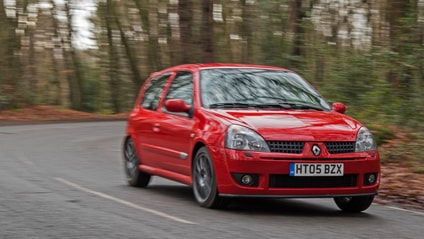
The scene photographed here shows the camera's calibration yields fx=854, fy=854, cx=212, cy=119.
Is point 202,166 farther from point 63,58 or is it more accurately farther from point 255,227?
point 63,58

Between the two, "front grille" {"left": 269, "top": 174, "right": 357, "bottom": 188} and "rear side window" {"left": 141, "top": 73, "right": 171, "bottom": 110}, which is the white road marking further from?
"rear side window" {"left": 141, "top": 73, "right": 171, "bottom": 110}

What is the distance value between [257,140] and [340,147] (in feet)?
2.85

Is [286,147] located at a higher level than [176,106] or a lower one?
Result: lower

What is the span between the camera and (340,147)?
8641 mm

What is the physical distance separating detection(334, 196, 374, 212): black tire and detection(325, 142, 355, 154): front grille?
2.43 feet

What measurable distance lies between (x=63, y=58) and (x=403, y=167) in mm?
33610

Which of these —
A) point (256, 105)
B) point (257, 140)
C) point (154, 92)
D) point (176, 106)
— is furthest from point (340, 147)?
point (154, 92)

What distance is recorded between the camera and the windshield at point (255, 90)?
9.59 m

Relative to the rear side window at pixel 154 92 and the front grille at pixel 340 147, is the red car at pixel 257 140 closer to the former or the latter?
the front grille at pixel 340 147

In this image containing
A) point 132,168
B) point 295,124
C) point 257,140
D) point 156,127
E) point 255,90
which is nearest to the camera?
point 257,140

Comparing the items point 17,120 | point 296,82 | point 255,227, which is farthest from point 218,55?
point 255,227

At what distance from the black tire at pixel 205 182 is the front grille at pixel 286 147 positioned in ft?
2.39

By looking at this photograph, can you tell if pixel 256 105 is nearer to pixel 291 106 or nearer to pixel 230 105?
pixel 230 105

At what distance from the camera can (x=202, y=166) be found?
9164 millimetres
